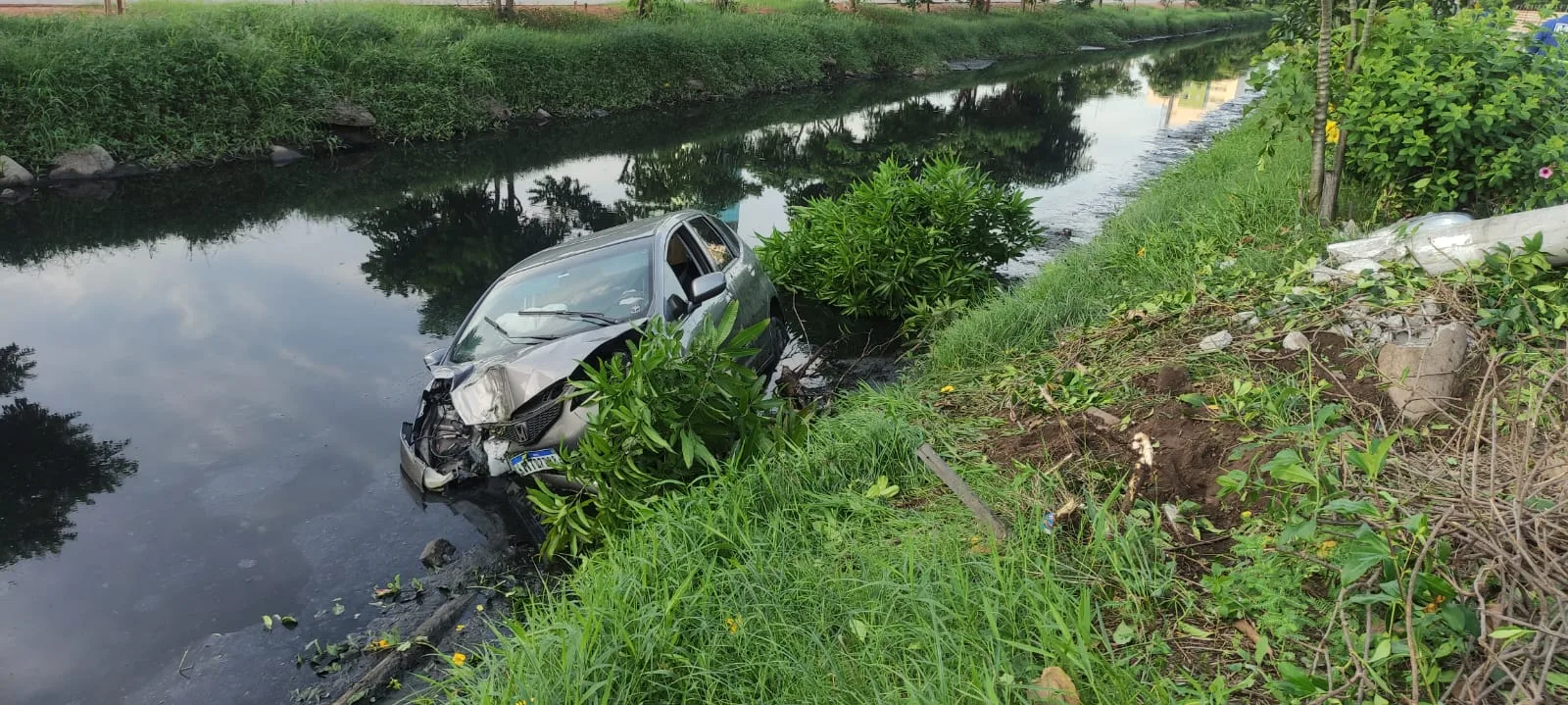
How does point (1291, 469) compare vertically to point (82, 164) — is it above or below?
below

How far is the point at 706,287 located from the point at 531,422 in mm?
1717

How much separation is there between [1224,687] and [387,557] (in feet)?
14.5

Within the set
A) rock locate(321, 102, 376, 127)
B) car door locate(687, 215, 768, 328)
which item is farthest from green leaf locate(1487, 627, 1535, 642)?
rock locate(321, 102, 376, 127)

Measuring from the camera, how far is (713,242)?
26.5 feet

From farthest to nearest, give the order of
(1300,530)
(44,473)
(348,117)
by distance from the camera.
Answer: (348,117)
(44,473)
(1300,530)

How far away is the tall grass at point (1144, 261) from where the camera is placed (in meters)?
7.34

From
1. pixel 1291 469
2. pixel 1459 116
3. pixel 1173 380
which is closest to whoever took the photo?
pixel 1291 469

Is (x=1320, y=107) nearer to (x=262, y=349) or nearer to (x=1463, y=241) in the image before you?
(x=1463, y=241)

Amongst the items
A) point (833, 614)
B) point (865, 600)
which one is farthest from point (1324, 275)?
point (833, 614)

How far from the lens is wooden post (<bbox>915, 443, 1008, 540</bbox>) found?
164 inches

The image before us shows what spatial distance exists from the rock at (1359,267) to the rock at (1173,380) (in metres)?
1.48

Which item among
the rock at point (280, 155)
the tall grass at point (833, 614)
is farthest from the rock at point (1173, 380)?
the rock at point (280, 155)

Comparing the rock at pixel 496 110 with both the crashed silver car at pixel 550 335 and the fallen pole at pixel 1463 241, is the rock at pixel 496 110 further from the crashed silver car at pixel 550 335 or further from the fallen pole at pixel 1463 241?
the fallen pole at pixel 1463 241

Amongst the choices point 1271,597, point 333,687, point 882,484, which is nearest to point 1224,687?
point 1271,597
